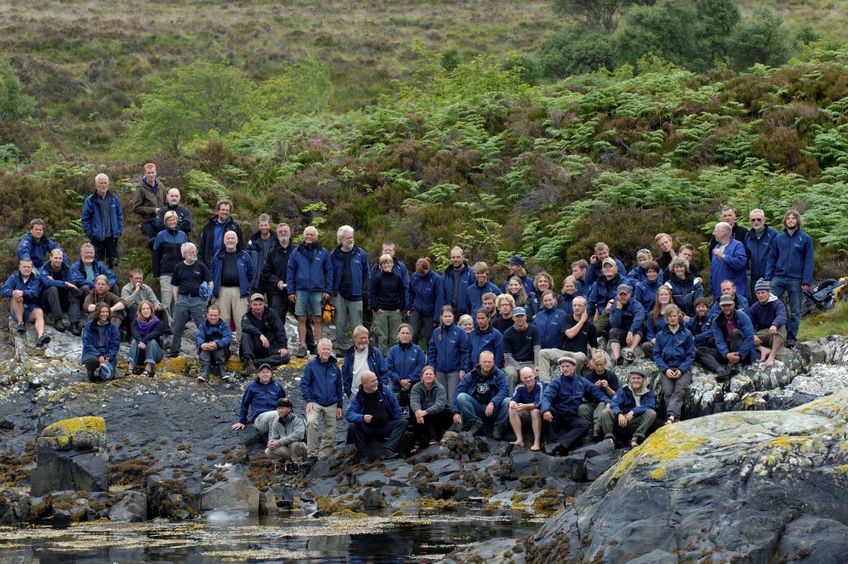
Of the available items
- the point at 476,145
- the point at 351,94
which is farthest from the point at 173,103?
the point at 351,94

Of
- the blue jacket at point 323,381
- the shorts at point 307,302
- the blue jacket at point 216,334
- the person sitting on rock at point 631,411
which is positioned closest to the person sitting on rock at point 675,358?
the person sitting on rock at point 631,411

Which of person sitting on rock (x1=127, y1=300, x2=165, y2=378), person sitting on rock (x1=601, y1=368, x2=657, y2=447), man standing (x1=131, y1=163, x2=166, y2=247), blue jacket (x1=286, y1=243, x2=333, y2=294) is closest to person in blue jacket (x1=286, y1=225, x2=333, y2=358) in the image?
blue jacket (x1=286, y1=243, x2=333, y2=294)

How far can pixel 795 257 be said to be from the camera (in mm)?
21500

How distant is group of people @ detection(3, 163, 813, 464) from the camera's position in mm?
20406

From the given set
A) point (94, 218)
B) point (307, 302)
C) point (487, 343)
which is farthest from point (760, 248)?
point (94, 218)

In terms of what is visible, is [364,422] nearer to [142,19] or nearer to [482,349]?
[482,349]

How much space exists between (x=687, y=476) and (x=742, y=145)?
20627 mm

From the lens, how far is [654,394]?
67.4 ft

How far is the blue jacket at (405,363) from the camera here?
21.8 m

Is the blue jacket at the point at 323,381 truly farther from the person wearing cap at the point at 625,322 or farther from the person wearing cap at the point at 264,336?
the person wearing cap at the point at 625,322

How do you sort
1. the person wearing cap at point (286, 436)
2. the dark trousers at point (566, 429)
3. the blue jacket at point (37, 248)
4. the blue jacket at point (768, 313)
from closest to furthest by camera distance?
the dark trousers at point (566, 429) < the blue jacket at point (768, 313) < the person wearing cap at point (286, 436) < the blue jacket at point (37, 248)

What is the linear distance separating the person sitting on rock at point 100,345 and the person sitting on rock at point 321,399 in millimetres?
4426

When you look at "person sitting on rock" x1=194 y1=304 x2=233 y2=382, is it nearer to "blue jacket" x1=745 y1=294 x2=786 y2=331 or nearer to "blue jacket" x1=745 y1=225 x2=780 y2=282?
"blue jacket" x1=745 y1=294 x2=786 y2=331

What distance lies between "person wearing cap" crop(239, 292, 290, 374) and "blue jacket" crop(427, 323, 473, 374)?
3.48 m
